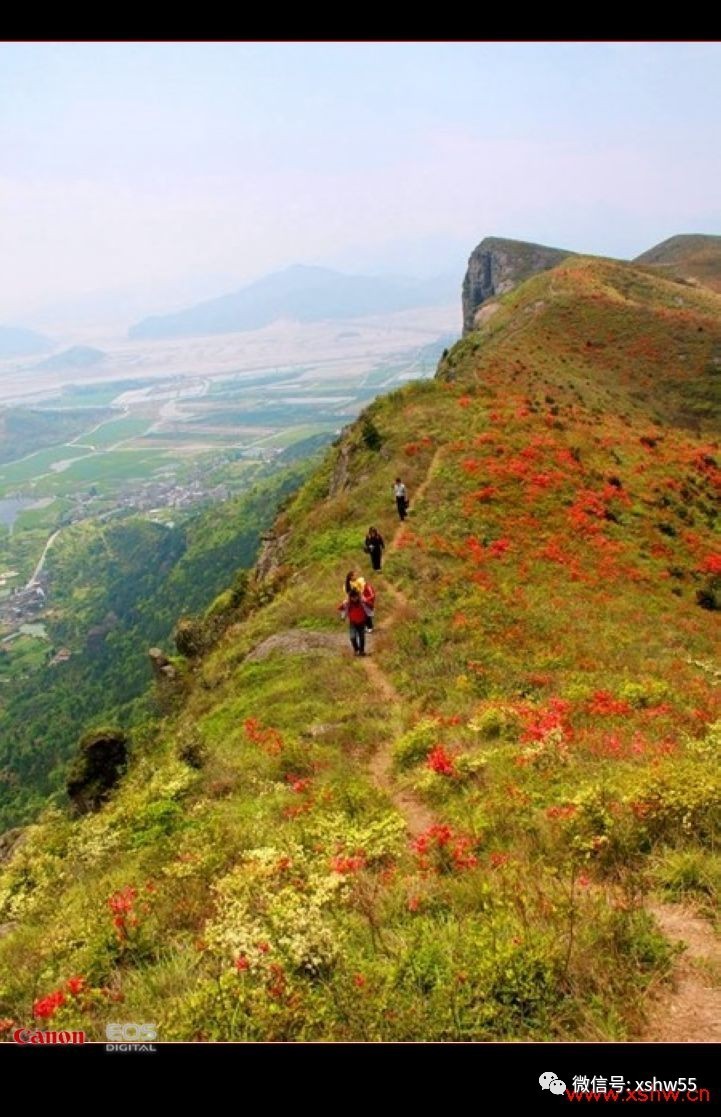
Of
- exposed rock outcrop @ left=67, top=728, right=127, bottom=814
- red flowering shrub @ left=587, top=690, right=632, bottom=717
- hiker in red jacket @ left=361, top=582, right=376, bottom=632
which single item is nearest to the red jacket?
hiker in red jacket @ left=361, top=582, right=376, bottom=632

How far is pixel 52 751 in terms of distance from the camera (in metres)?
98.2

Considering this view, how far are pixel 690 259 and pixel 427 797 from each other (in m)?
162

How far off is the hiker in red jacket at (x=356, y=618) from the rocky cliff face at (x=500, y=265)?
119 m

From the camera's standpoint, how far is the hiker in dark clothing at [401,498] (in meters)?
27.5

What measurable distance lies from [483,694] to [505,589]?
6.87m

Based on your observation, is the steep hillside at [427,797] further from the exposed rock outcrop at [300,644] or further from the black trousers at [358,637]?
the black trousers at [358,637]

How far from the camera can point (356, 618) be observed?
1861cm

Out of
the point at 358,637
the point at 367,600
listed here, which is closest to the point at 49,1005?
the point at 367,600

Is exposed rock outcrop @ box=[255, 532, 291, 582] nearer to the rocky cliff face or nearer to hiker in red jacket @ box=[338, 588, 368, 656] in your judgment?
hiker in red jacket @ box=[338, 588, 368, 656]

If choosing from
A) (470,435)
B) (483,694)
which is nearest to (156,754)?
(483,694)

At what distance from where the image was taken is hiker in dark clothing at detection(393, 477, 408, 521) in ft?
90.1

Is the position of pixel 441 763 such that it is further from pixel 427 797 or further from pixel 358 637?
pixel 358 637

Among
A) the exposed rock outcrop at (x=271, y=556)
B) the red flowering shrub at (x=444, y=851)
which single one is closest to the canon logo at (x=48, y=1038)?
the red flowering shrub at (x=444, y=851)
